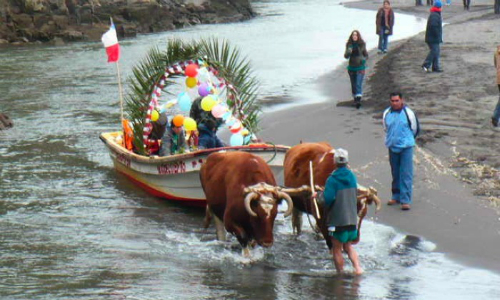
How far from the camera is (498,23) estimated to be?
131 ft

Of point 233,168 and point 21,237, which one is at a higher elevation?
point 233,168

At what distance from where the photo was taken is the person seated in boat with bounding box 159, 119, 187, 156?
15375 mm

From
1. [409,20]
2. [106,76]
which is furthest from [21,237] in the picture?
[409,20]

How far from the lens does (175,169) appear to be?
48.9ft

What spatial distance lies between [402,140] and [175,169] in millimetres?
3832

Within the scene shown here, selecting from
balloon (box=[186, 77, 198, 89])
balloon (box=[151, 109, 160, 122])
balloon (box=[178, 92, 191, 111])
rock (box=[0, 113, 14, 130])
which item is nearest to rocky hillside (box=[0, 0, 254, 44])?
rock (box=[0, 113, 14, 130])

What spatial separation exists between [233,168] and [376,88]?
1375cm

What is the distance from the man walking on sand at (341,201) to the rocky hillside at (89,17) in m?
37.7

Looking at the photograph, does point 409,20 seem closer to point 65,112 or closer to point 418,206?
point 65,112

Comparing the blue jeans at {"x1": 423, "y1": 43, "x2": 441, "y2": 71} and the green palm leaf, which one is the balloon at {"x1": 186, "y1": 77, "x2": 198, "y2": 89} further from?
the blue jeans at {"x1": 423, "y1": 43, "x2": 441, "y2": 71}

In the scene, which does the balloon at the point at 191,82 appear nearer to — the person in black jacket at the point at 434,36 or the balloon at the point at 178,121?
the balloon at the point at 178,121

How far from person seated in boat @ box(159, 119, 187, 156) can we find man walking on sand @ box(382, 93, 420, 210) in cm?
361

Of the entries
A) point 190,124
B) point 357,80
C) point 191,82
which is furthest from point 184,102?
point 357,80

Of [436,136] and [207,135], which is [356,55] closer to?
[436,136]
